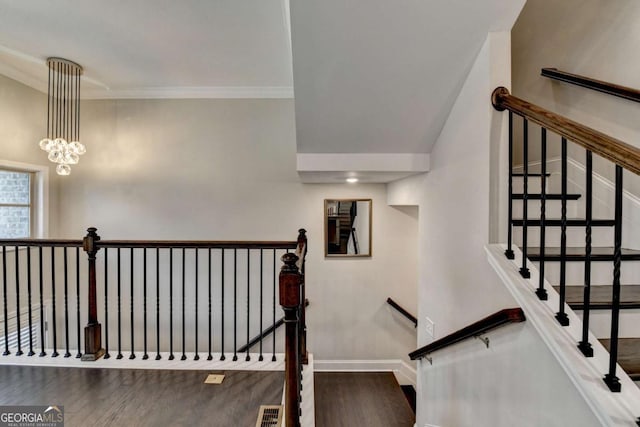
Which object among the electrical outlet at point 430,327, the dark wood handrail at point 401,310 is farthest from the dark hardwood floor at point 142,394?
the dark wood handrail at point 401,310

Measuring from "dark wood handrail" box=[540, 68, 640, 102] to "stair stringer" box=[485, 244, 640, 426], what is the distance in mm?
1282

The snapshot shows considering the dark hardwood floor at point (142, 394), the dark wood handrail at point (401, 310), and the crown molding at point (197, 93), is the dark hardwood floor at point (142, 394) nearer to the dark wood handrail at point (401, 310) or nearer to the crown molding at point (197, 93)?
the dark wood handrail at point (401, 310)

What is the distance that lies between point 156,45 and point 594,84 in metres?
3.55

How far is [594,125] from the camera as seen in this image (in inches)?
84.5

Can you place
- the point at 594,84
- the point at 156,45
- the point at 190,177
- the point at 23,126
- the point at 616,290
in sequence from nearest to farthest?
the point at 616,290
the point at 594,84
the point at 156,45
the point at 23,126
the point at 190,177

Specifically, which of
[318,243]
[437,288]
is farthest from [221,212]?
[437,288]

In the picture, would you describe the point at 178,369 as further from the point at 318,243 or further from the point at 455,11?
the point at 455,11

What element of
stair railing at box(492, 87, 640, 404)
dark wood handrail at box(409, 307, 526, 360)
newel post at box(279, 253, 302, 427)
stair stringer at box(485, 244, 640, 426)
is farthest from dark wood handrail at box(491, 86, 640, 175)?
newel post at box(279, 253, 302, 427)

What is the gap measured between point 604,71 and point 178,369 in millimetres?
3678

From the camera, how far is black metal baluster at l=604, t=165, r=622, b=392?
101cm

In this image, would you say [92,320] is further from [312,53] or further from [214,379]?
[312,53]

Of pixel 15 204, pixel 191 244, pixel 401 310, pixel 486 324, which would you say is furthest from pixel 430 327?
pixel 15 204

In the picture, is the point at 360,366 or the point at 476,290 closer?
the point at 476,290

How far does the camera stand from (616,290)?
3.40ft
